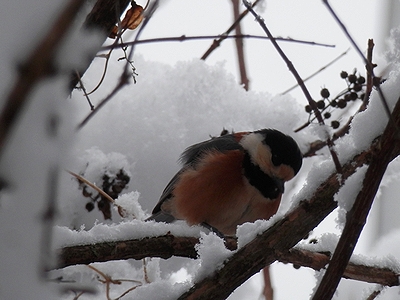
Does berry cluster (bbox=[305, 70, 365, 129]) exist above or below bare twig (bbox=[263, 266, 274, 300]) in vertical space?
above

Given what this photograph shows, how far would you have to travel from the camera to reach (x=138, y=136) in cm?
153

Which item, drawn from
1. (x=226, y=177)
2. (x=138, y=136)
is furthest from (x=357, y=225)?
(x=226, y=177)

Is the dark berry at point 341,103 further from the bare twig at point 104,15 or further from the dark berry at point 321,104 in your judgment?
the bare twig at point 104,15

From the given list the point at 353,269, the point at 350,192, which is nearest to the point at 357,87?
the point at 353,269

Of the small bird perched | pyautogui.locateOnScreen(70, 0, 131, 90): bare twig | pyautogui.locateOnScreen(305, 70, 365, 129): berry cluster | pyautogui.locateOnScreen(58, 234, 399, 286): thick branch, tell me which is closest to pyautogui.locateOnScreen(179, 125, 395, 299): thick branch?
pyautogui.locateOnScreen(58, 234, 399, 286): thick branch

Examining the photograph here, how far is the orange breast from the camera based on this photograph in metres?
1.79

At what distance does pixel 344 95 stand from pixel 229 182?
0.48 m

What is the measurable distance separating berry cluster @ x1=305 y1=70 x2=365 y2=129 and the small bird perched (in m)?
0.19

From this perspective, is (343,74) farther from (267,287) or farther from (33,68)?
(33,68)

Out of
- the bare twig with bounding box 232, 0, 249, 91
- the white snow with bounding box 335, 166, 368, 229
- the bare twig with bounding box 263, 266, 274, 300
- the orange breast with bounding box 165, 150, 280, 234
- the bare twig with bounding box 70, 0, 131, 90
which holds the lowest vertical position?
the white snow with bounding box 335, 166, 368, 229

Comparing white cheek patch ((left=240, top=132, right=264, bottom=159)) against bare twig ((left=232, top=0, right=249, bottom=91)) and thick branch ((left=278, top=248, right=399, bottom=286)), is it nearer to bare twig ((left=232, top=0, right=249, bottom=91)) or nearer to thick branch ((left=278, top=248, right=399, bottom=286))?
bare twig ((left=232, top=0, right=249, bottom=91))

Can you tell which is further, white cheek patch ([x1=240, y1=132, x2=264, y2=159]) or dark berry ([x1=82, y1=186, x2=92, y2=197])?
white cheek patch ([x1=240, y1=132, x2=264, y2=159])

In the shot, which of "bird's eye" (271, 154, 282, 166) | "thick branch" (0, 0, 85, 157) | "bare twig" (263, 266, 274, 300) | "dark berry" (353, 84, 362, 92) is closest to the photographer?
"thick branch" (0, 0, 85, 157)

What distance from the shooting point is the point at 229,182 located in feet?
5.93
